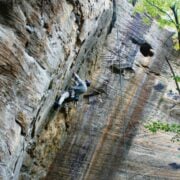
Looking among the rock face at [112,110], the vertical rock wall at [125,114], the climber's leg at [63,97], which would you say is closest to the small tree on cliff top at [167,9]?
the rock face at [112,110]

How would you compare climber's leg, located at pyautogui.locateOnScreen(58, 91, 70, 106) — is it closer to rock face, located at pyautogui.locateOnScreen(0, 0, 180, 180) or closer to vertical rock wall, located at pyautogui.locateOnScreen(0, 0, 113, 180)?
rock face, located at pyautogui.locateOnScreen(0, 0, 180, 180)

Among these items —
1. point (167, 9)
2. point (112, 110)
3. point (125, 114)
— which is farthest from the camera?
point (125, 114)

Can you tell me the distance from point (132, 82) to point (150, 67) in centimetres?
99

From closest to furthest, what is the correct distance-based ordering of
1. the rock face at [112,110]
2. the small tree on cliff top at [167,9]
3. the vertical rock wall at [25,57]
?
1. the vertical rock wall at [25,57]
2. the small tree on cliff top at [167,9]
3. the rock face at [112,110]

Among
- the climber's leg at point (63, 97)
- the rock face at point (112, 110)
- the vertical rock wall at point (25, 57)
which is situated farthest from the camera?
the rock face at point (112, 110)

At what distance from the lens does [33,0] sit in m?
4.76

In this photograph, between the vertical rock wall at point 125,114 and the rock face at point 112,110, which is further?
the vertical rock wall at point 125,114

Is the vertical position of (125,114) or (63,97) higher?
(125,114)

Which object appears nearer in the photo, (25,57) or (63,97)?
(25,57)

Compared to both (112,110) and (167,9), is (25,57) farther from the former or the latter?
(112,110)

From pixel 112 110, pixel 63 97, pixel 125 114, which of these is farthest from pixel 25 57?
pixel 125 114

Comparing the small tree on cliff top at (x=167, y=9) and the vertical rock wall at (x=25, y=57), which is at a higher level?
the small tree on cliff top at (x=167, y=9)

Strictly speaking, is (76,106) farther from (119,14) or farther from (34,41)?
(34,41)

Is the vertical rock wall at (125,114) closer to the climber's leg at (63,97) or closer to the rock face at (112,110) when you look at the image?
the rock face at (112,110)
